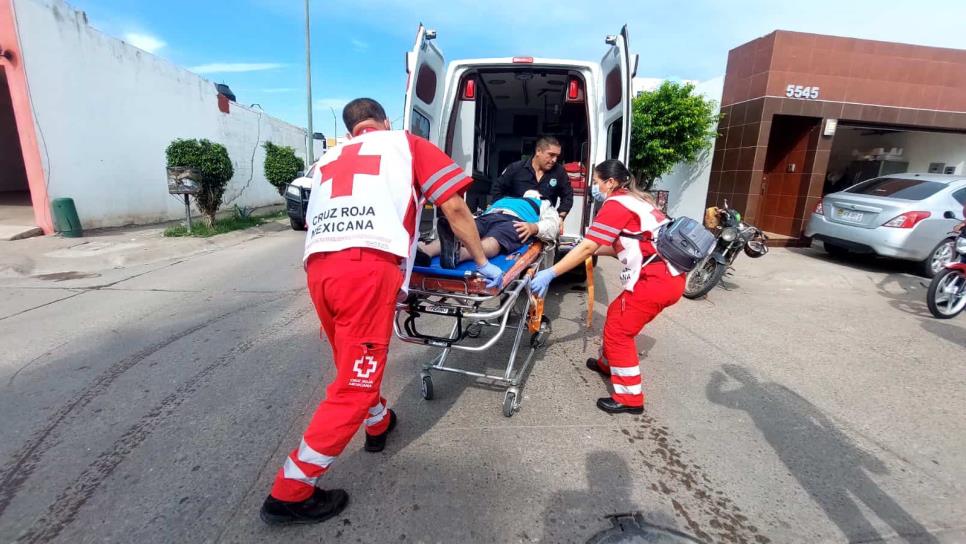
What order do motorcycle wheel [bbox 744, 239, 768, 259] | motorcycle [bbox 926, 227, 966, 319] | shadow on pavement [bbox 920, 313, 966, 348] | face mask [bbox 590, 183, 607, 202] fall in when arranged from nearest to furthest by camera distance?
face mask [bbox 590, 183, 607, 202]
shadow on pavement [bbox 920, 313, 966, 348]
motorcycle [bbox 926, 227, 966, 319]
motorcycle wheel [bbox 744, 239, 768, 259]

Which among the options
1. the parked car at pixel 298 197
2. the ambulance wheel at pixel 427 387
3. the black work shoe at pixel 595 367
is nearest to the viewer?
the ambulance wheel at pixel 427 387

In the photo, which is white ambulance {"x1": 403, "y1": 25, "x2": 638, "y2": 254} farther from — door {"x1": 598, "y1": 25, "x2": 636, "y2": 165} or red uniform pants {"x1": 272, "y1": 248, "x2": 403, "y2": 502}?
red uniform pants {"x1": 272, "y1": 248, "x2": 403, "y2": 502}

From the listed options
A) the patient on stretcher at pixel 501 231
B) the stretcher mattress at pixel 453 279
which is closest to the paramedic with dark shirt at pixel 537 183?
the patient on stretcher at pixel 501 231

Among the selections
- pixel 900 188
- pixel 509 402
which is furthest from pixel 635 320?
pixel 900 188

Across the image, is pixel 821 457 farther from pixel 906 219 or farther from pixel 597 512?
pixel 906 219

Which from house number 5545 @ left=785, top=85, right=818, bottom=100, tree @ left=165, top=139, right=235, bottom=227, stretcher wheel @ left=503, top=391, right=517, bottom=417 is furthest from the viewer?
house number 5545 @ left=785, top=85, right=818, bottom=100

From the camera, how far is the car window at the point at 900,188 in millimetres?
6668

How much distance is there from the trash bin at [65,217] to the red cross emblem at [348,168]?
9.31 meters

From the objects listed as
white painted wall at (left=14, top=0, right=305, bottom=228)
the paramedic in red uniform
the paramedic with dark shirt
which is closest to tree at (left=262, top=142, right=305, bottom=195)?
white painted wall at (left=14, top=0, right=305, bottom=228)

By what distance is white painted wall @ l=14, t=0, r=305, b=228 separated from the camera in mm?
8070

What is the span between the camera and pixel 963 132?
33.2 feet

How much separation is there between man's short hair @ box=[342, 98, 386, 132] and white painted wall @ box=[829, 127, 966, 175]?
13256 millimetres

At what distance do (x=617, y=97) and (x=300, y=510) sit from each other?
459cm

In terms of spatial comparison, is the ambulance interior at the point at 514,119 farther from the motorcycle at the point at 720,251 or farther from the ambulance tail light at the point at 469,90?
the motorcycle at the point at 720,251
